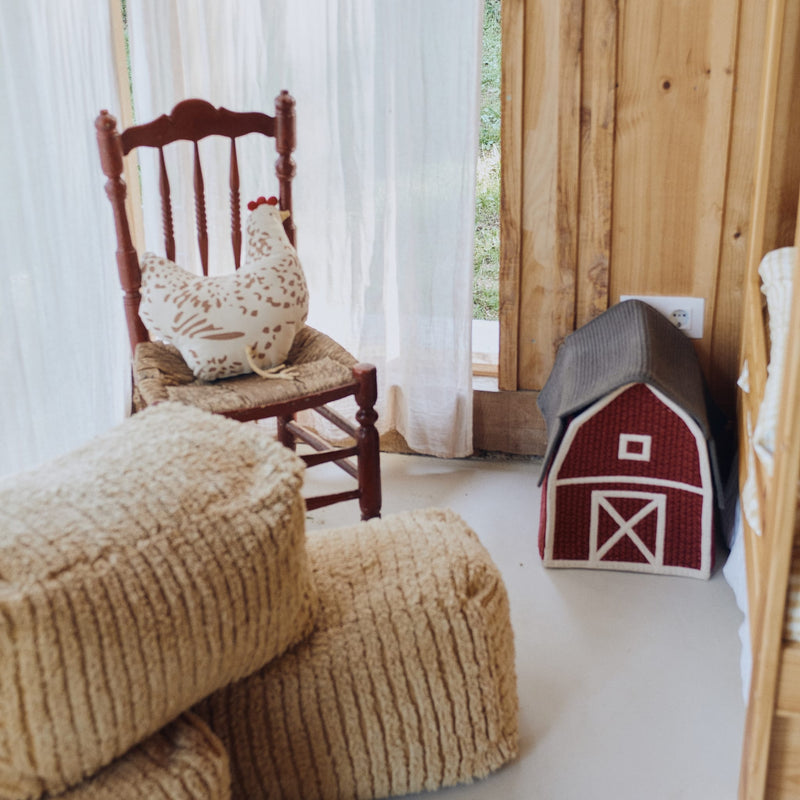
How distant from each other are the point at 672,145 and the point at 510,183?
14.9 inches

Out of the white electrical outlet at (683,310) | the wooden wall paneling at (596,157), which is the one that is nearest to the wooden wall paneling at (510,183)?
the wooden wall paneling at (596,157)

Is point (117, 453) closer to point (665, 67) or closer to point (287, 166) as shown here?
point (287, 166)

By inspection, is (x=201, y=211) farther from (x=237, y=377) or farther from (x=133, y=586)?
(x=133, y=586)

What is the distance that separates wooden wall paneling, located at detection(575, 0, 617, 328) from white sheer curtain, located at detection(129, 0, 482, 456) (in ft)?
0.83

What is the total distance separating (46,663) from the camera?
98cm

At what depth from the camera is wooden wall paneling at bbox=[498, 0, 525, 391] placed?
220 cm

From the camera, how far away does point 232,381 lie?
1.99 m

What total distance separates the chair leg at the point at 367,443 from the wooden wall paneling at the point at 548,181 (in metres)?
0.55

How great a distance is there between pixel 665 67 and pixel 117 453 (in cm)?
154

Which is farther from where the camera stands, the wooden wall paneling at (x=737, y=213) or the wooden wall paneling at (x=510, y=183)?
the wooden wall paneling at (x=510, y=183)

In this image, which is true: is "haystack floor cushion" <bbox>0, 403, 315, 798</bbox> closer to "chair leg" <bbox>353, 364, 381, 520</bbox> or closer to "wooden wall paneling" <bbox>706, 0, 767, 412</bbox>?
"chair leg" <bbox>353, 364, 381, 520</bbox>

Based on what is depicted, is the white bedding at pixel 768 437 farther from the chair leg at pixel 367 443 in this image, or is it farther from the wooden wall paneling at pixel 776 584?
the chair leg at pixel 367 443

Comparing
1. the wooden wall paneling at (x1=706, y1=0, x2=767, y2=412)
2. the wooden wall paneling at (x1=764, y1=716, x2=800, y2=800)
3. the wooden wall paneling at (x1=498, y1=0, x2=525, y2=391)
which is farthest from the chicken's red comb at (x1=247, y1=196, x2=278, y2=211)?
the wooden wall paneling at (x1=764, y1=716, x2=800, y2=800)

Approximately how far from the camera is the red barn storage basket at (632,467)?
191 cm
